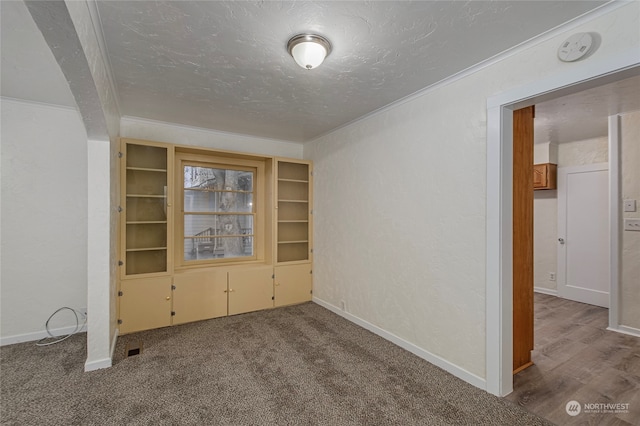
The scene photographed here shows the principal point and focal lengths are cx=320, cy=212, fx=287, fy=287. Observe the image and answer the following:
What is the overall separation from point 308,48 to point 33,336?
393 centimetres

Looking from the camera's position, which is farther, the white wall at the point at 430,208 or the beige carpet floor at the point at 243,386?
the white wall at the point at 430,208

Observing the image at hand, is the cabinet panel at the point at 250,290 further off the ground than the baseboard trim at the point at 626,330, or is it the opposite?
the cabinet panel at the point at 250,290

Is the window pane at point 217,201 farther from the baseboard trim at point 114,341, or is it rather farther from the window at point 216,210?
the baseboard trim at point 114,341

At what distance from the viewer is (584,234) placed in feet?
14.9

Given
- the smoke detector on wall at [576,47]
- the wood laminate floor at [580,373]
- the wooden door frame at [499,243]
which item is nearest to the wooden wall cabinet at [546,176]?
the wood laminate floor at [580,373]

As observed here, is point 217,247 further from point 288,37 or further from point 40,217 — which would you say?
point 288,37

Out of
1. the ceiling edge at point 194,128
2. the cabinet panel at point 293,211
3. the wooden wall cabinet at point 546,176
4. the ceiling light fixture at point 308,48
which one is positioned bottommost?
the cabinet panel at point 293,211

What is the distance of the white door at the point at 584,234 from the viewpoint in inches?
171

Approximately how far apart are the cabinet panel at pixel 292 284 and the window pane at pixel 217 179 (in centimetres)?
137

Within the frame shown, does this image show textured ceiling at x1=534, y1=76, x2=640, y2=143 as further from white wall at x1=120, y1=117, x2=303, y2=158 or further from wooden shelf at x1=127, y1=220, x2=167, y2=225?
wooden shelf at x1=127, y1=220, x2=167, y2=225

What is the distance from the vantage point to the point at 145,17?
5.64ft

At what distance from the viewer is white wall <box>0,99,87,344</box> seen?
2924 millimetres

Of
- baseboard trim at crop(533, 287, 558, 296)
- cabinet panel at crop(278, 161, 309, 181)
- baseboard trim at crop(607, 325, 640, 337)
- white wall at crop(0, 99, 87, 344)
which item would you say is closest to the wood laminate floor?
baseboard trim at crop(607, 325, 640, 337)

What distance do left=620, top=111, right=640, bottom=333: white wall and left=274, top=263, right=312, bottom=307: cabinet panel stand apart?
390 centimetres
